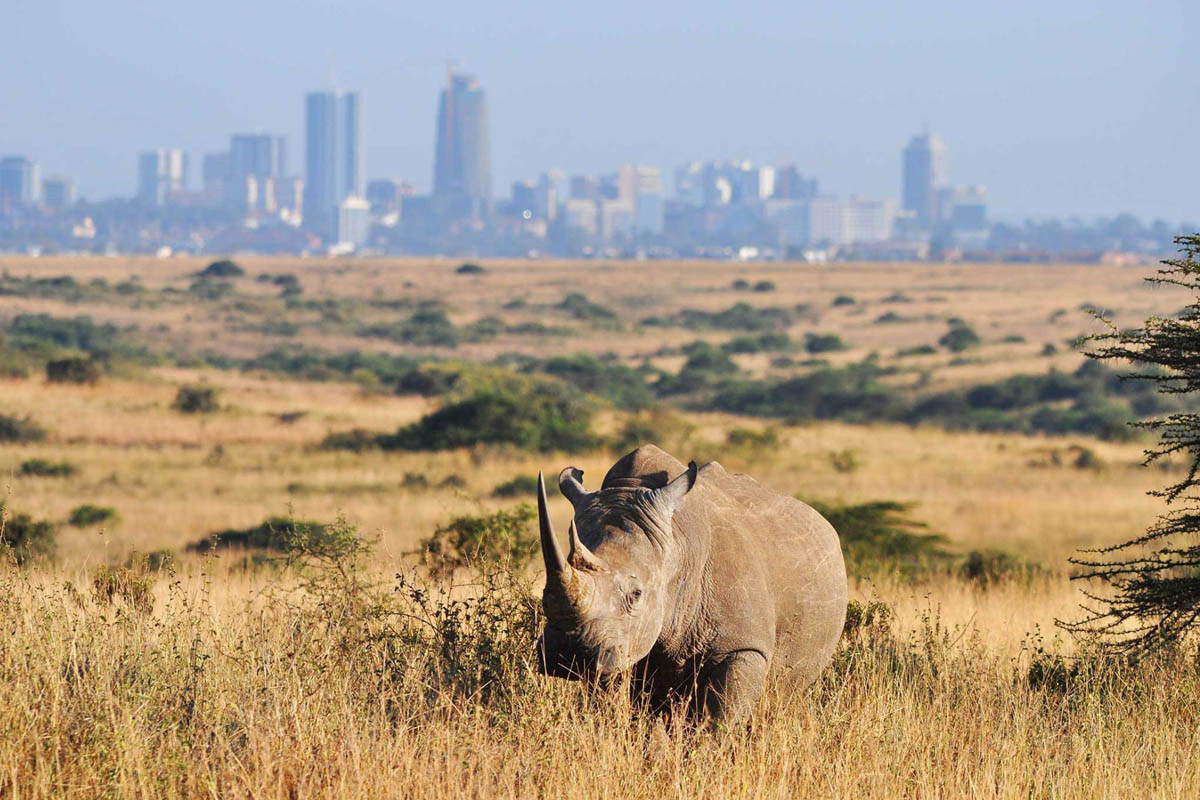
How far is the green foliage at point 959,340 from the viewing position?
2736 inches

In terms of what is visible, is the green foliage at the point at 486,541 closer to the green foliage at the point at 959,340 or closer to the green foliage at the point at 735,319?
the green foliage at the point at 959,340

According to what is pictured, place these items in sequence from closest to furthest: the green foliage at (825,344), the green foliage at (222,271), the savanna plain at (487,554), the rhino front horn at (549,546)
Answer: the rhino front horn at (549,546) → the savanna plain at (487,554) → the green foliage at (825,344) → the green foliage at (222,271)

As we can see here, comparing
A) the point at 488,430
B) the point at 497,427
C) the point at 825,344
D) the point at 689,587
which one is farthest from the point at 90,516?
the point at 825,344

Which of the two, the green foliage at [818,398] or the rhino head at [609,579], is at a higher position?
the rhino head at [609,579]

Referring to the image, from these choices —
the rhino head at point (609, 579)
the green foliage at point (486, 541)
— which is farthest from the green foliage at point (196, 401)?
the rhino head at point (609, 579)

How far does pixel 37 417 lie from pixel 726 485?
29.8 metres

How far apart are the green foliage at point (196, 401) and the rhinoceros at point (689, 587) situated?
31.0 metres

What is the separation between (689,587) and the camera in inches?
265

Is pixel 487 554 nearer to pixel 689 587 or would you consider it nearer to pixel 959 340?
pixel 689 587

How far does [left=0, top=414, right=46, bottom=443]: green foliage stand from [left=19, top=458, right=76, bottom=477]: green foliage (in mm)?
4071

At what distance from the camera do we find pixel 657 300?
106 metres

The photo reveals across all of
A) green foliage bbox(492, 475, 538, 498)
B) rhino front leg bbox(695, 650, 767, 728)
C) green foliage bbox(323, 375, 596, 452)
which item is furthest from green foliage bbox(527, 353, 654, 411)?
rhino front leg bbox(695, 650, 767, 728)

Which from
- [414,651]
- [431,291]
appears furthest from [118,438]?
[431,291]

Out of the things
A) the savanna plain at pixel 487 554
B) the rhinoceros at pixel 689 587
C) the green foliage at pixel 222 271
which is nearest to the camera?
the rhinoceros at pixel 689 587
